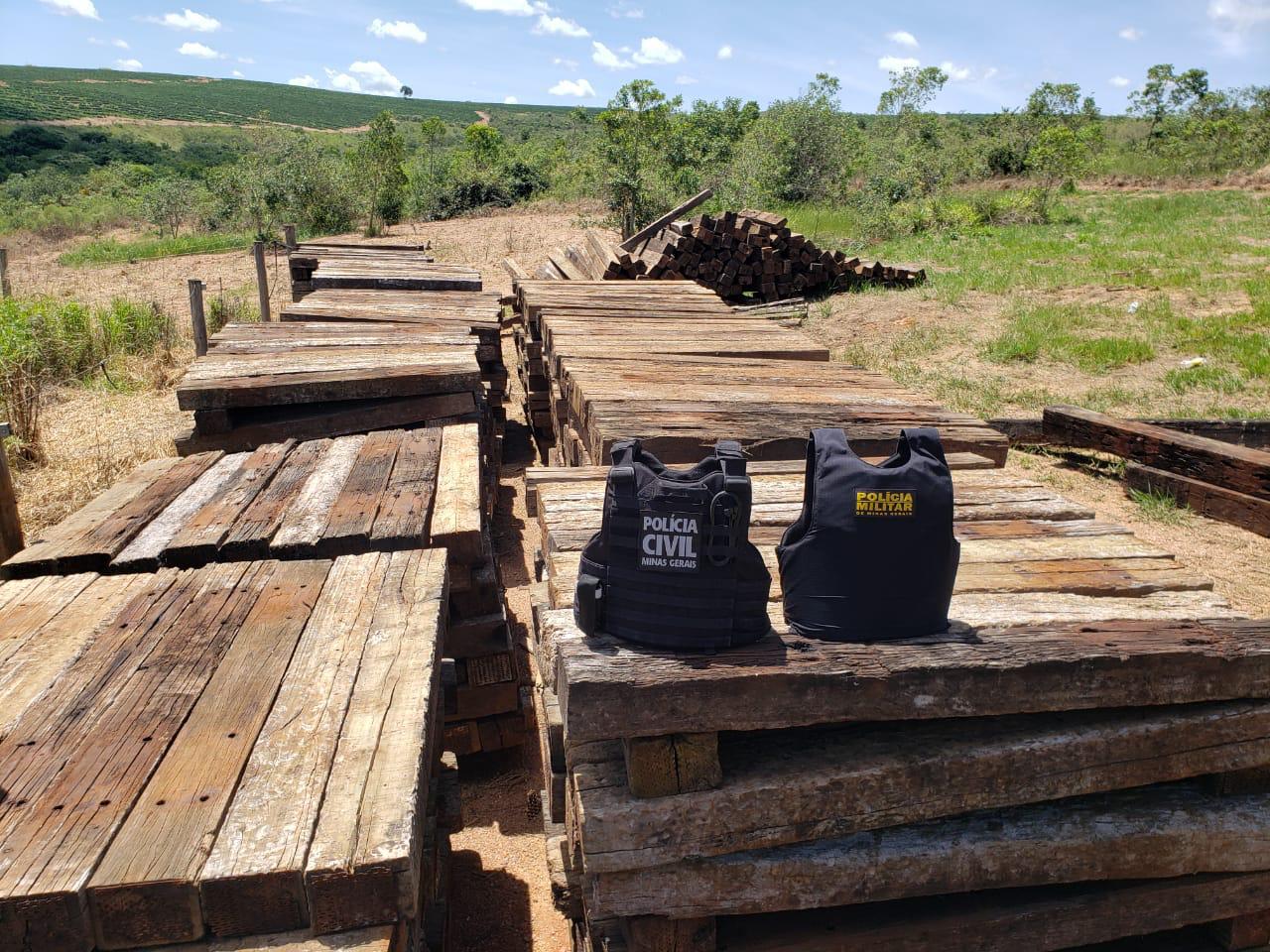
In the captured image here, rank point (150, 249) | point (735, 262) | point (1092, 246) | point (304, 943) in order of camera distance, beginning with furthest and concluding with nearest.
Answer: point (150, 249)
point (1092, 246)
point (735, 262)
point (304, 943)

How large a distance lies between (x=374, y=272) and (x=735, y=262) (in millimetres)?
5382

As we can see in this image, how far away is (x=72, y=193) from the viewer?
42.9 meters

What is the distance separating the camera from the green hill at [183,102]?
293 ft

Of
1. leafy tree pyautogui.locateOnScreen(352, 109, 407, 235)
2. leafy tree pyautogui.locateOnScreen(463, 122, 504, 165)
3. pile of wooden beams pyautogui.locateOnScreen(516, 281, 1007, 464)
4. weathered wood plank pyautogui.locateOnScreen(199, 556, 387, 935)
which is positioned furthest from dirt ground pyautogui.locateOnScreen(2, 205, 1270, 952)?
leafy tree pyautogui.locateOnScreen(463, 122, 504, 165)

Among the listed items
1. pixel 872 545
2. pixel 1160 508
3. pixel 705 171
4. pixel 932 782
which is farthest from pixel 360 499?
pixel 705 171

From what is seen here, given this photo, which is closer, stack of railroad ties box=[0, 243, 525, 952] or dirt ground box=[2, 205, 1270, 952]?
stack of railroad ties box=[0, 243, 525, 952]

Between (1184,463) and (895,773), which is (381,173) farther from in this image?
(895,773)

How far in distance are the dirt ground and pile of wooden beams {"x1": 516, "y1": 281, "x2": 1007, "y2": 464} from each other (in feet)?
5.02

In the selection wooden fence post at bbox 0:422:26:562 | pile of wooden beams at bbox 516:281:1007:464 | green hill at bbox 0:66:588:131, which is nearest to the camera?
wooden fence post at bbox 0:422:26:562

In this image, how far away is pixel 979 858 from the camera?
2.15 meters

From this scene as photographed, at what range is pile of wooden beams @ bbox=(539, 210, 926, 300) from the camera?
12070 mm

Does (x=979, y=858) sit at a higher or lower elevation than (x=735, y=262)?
lower

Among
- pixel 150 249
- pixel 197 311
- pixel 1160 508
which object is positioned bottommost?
pixel 1160 508

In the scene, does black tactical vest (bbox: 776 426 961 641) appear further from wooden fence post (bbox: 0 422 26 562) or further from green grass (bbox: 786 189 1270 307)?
green grass (bbox: 786 189 1270 307)
